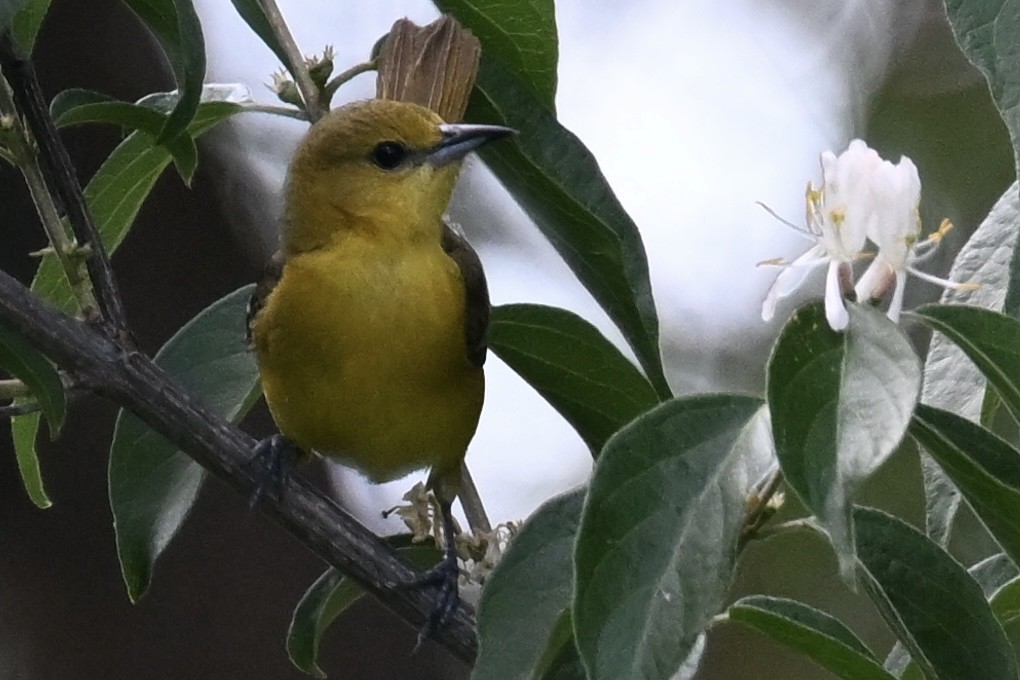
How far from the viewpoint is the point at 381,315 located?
2057 millimetres

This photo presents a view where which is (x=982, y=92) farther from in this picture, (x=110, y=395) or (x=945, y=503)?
(x=110, y=395)

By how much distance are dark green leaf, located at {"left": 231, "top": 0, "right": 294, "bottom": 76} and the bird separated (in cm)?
43

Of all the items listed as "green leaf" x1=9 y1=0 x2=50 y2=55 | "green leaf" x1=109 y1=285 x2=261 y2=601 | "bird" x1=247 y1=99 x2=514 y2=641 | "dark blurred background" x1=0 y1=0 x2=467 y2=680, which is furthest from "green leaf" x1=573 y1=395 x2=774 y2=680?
"dark blurred background" x1=0 y1=0 x2=467 y2=680

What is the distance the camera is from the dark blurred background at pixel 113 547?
3.13 m

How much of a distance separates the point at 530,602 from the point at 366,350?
2.89 feet

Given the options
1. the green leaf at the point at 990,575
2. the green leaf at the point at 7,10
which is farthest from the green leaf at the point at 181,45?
the green leaf at the point at 990,575

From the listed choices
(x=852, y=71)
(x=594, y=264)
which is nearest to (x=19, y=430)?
(x=594, y=264)

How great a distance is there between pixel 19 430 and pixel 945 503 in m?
1.01

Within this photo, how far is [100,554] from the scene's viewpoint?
11.1ft

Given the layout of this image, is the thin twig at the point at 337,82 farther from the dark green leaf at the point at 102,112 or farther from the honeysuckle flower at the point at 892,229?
the honeysuckle flower at the point at 892,229

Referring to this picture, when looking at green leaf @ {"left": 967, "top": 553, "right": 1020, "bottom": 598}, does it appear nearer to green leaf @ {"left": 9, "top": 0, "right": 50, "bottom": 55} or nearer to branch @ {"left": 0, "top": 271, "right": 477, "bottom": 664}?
branch @ {"left": 0, "top": 271, "right": 477, "bottom": 664}

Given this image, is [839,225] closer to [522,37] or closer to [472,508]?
[522,37]

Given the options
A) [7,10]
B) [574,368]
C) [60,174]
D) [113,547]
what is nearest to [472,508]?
[574,368]

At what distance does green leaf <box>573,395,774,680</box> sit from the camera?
40.5 inches
